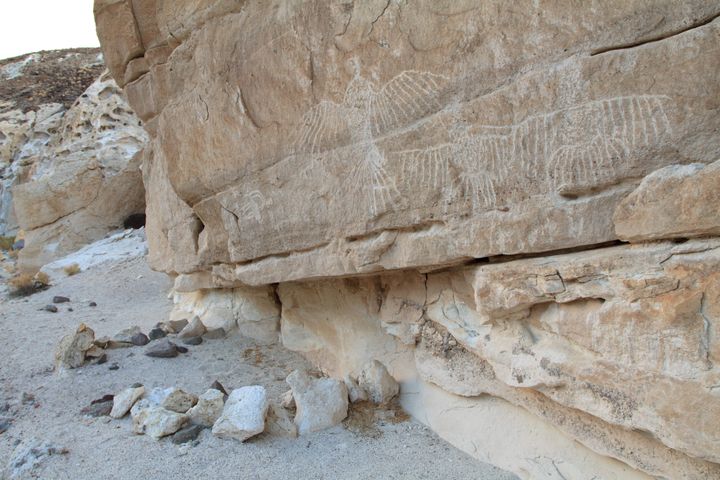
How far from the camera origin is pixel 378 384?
11.3 ft

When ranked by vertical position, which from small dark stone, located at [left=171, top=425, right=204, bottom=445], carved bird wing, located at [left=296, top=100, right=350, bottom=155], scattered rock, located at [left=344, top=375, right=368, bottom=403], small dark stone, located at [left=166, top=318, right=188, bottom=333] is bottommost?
small dark stone, located at [left=171, top=425, right=204, bottom=445]

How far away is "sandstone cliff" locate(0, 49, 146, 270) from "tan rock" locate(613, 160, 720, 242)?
860 centimetres

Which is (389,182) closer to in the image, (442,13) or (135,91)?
(442,13)

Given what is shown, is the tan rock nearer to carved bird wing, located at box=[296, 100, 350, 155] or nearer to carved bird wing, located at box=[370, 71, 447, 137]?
carved bird wing, located at box=[370, 71, 447, 137]

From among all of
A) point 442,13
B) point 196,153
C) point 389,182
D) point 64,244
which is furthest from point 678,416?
point 64,244

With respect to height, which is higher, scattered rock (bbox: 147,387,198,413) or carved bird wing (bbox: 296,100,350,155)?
carved bird wing (bbox: 296,100,350,155)

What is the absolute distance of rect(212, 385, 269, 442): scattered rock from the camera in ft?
9.99

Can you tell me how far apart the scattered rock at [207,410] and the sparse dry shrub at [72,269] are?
565 cm

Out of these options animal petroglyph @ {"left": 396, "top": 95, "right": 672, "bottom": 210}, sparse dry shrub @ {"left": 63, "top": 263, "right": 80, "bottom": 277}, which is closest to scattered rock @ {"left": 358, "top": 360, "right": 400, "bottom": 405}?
animal petroglyph @ {"left": 396, "top": 95, "right": 672, "bottom": 210}

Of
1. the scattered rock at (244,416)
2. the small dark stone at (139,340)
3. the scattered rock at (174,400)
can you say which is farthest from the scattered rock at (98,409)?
the small dark stone at (139,340)

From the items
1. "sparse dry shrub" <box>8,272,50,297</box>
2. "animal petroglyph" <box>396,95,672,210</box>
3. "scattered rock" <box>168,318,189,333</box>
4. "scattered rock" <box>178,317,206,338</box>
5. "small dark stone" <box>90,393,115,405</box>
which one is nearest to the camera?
"animal petroglyph" <box>396,95,672,210</box>

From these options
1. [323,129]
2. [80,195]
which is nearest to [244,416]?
[323,129]

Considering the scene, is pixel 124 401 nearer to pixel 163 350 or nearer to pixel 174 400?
pixel 174 400

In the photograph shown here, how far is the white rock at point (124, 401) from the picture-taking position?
11.2 ft
